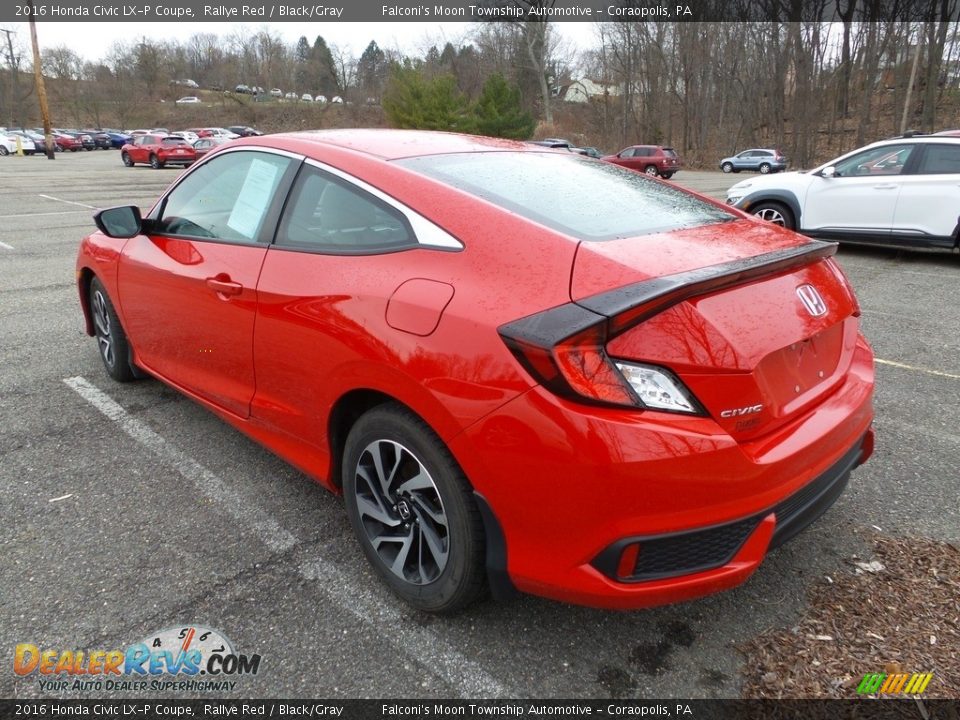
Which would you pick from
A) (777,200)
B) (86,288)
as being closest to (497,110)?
(777,200)

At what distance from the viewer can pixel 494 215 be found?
2.13 meters

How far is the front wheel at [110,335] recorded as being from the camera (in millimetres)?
4012

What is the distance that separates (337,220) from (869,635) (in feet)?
7.61

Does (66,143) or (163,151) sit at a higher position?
(66,143)

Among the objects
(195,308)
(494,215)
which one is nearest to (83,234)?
(195,308)

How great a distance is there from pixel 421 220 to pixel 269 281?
747 millimetres

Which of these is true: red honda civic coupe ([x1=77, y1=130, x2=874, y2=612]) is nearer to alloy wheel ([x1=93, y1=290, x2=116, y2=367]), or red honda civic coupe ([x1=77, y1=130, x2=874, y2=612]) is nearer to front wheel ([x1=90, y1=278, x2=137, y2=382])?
front wheel ([x1=90, y1=278, x2=137, y2=382])

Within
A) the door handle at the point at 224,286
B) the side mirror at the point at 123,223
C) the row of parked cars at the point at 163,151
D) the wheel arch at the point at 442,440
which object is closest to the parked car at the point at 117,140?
the row of parked cars at the point at 163,151

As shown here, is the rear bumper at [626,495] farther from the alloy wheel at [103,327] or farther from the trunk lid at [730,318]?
the alloy wheel at [103,327]

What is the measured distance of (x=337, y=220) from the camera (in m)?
2.49

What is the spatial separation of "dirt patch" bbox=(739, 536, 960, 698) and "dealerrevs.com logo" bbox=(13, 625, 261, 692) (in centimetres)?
160

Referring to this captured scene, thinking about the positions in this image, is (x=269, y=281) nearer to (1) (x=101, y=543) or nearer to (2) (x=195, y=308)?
(2) (x=195, y=308)

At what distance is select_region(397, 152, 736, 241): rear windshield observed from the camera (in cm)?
223

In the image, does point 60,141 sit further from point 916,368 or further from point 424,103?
point 916,368
